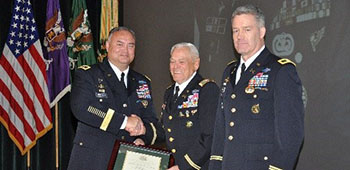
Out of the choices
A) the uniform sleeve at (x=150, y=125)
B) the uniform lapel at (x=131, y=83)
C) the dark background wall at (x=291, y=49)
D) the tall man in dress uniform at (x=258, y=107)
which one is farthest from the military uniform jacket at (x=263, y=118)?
the dark background wall at (x=291, y=49)

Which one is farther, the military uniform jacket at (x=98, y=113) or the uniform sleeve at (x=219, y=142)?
the military uniform jacket at (x=98, y=113)

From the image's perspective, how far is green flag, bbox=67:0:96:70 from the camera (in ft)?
18.3

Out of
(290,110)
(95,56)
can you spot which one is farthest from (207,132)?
(95,56)

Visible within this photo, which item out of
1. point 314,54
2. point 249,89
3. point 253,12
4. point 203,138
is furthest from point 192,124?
point 314,54

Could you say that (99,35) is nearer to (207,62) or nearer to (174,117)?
(207,62)

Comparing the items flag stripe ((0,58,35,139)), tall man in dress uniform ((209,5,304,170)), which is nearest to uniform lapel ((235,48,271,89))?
tall man in dress uniform ((209,5,304,170))

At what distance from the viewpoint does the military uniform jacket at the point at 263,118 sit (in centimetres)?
203

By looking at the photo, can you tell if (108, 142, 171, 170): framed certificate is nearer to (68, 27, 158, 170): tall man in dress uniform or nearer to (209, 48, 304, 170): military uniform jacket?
(68, 27, 158, 170): tall man in dress uniform

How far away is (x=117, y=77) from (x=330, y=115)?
148 cm

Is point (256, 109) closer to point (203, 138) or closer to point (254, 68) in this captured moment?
point (254, 68)

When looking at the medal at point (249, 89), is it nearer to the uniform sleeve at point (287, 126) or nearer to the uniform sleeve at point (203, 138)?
the uniform sleeve at point (287, 126)

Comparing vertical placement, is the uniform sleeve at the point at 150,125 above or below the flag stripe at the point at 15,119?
above

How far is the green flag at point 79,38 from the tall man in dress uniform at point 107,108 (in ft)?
8.66

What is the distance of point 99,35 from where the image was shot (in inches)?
238
